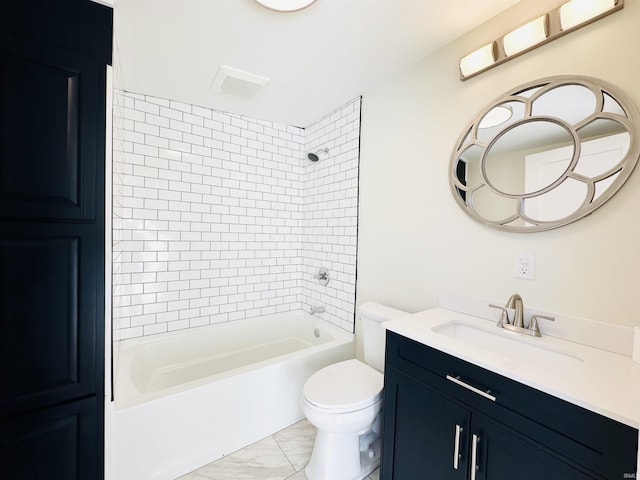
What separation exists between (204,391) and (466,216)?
1.84m

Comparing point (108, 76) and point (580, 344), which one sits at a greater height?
point (108, 76)

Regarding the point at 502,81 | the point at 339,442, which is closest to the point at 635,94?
the point at 502,81

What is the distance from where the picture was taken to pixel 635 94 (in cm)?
107

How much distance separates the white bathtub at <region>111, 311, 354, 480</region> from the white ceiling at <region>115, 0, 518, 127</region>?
A: 1971 mm

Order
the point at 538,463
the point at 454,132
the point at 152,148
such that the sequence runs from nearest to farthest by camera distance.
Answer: the point at 538,463 < the point at 454,132 < the point at 152,148

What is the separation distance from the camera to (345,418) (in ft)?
4.72

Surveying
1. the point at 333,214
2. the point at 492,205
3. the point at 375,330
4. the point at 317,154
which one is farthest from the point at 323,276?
the point at 492,205

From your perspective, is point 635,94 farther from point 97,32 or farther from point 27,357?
point 27,357

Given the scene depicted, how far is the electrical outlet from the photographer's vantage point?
4.35 ft

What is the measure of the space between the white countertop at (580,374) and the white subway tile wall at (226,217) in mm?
1307

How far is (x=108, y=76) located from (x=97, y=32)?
0.17m

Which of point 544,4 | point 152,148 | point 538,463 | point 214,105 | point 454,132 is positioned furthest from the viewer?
point 214,105

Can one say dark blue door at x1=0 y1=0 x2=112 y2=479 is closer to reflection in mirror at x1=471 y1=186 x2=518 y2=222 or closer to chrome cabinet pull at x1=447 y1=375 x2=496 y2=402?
chrome cabinet pull at x1=447 y1=375 x2=496 y2=402

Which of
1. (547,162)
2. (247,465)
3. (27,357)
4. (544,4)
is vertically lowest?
(247,465)
